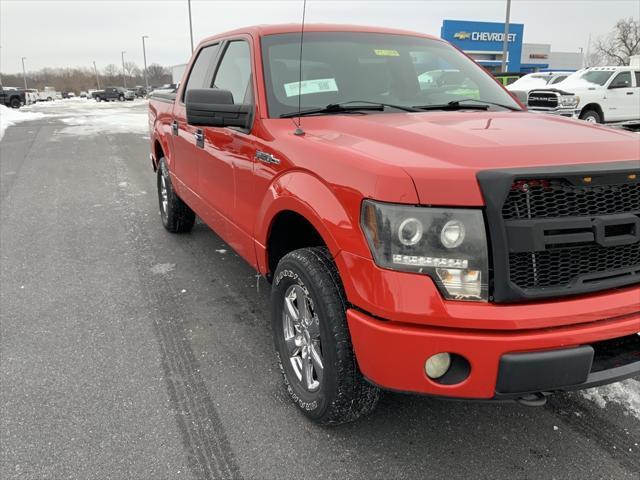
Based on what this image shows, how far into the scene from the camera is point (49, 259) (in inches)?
197

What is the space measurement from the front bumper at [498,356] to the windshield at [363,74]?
160cm

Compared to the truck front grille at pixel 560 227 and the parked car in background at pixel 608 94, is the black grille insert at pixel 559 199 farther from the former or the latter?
the parked car in background at pixel 608 94

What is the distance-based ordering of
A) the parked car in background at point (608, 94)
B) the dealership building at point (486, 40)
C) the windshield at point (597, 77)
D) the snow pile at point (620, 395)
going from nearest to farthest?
the snow pile at point (620, 395) < the parked car in background at point (608, 94) < the windshield at point (597, 77) < the dealership building at point (486, 40)

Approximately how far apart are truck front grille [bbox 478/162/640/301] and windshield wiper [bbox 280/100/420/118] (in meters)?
1.31

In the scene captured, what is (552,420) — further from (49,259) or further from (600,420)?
(49,259)

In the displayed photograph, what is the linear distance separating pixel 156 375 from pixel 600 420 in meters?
2.33

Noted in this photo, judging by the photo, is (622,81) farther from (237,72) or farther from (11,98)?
(11,98)

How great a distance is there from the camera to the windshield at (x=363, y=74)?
3158 millimetres

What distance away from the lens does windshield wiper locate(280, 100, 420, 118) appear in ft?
9.91

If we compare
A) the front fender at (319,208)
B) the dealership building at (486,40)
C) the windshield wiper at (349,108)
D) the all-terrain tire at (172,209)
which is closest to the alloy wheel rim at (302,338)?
the front fender at (319,208)

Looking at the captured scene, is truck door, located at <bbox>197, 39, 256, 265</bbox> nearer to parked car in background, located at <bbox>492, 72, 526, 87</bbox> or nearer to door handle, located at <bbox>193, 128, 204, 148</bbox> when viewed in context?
door handle, located at <bbox>193, 128, 204, 148</bbox>

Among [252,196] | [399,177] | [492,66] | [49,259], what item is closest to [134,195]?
[49,259]

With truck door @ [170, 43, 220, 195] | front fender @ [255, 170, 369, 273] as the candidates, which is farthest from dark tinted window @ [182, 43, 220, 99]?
front fender @ [255, 170, 369, 273]

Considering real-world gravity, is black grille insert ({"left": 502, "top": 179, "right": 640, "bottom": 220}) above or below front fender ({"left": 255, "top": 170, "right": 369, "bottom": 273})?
above
